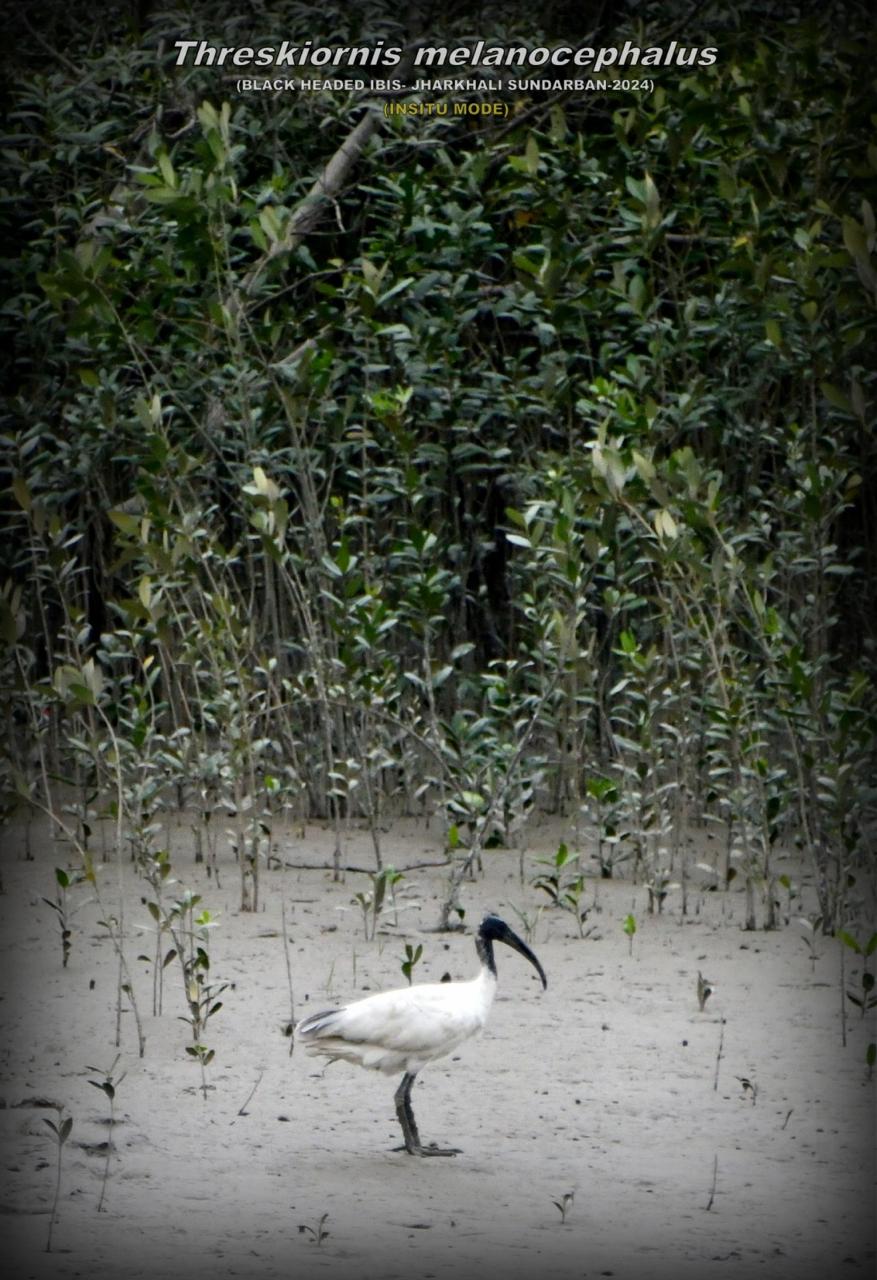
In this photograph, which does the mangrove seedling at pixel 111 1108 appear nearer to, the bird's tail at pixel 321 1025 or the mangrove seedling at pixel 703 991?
the bird's tail at pixel 321 1025

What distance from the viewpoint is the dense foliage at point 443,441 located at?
5.75 m

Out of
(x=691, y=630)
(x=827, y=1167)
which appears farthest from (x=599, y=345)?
(x=827, y=1167)

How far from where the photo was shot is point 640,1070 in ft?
14.7

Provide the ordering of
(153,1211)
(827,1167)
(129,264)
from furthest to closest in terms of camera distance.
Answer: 1. (129,264)
2. (827,1167)
3. (153,1211)

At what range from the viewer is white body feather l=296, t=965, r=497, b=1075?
398 cm

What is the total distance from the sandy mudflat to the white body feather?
0.20 m

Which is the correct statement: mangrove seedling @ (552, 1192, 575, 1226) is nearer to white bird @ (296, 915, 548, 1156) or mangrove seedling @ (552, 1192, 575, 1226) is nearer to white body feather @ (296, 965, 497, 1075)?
white bird @ (296, 915, 548, 1156)

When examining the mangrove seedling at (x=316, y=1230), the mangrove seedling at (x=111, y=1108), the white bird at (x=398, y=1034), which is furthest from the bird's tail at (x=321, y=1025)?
the mangrove seedling at (x=316, y=1230)

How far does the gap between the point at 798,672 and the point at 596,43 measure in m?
2.01

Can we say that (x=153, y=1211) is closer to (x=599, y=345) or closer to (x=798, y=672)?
(x=798, y=672)

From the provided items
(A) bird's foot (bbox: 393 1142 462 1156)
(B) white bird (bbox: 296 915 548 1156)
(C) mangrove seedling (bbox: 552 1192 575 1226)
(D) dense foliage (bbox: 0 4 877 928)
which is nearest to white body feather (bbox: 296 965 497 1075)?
(B) white bird (bbox: 296 915 548 1156)

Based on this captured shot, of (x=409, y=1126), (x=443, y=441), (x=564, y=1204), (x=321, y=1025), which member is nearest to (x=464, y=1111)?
(x=409, y=1126)

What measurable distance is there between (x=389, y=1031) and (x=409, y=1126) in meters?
0.21

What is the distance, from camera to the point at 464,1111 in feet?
14.0
